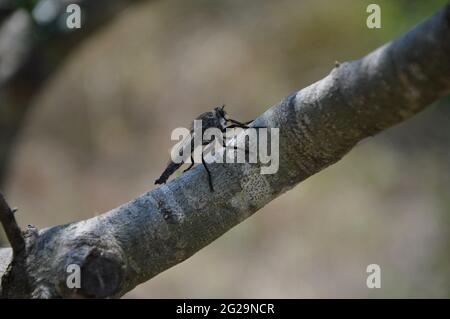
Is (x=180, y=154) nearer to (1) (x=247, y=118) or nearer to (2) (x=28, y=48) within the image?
(2) (x=28, y=48)

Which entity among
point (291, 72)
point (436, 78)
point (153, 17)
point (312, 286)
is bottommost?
point (436, 78)

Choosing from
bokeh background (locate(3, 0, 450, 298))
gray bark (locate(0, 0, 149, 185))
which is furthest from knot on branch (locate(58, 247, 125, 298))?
bokeh background (locate(3, 0, 450, 298))

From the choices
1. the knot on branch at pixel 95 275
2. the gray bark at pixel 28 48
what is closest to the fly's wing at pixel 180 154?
the knot on branch at pixel 95 275

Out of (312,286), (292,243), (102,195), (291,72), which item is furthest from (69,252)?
(291,72)

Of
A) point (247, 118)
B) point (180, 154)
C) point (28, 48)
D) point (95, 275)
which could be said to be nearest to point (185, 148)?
point (180, 154)

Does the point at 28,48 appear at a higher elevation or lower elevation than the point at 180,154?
higher

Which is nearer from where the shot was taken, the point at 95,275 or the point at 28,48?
the point at 95,275

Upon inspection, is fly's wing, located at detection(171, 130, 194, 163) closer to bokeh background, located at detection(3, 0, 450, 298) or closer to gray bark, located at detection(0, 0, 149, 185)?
gray bark, located at detection(0, 0, 149, 185)
